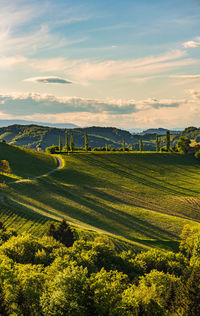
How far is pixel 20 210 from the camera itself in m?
82.3

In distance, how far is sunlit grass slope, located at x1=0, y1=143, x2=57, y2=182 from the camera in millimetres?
134125

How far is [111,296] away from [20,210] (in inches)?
2176

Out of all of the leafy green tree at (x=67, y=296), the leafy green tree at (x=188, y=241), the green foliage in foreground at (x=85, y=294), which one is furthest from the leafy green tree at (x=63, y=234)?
the leafy green tree at (x=188, y=241)

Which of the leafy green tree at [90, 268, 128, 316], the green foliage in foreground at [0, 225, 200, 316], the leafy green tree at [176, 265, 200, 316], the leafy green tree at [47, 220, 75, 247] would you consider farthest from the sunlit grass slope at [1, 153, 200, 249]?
the leafy green tree at [90, 268, 128, 316]

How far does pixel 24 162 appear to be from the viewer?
15612 centimetres

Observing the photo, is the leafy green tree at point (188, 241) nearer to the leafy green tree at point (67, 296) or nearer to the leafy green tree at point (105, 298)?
the leafy green tree at point (105, 298)

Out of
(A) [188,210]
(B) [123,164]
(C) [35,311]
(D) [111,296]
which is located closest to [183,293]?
(D) [111,296]

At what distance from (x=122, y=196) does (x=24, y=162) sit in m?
71.8

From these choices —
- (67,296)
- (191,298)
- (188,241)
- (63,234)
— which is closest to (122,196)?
(188,241)

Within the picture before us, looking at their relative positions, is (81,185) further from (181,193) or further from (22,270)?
(22,270)

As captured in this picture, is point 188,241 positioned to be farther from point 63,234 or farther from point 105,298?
point 105,298

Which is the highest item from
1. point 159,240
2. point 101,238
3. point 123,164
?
point 123,164

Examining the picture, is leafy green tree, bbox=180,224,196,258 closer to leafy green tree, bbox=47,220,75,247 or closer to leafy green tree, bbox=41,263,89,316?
leafy green tree, bbox=47,220,75,247

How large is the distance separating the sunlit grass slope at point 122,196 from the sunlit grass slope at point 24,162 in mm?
11613
